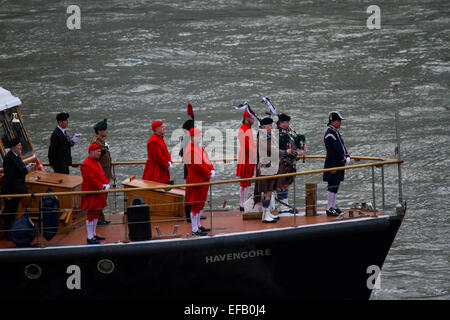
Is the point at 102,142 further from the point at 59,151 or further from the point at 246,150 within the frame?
the point at 246,150

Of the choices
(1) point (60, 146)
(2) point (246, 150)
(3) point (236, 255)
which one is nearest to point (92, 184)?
(1) point (60, 146)

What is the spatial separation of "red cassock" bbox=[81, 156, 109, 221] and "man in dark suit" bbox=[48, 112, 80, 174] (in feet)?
5.38

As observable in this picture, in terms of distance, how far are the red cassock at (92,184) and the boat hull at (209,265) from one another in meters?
0.60

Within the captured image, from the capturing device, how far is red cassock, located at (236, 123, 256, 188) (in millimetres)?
11984

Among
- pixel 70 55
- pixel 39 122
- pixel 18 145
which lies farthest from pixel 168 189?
pixel 70 55

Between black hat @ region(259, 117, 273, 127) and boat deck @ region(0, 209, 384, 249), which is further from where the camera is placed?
black hat @ region(259, 117, 273, 127)

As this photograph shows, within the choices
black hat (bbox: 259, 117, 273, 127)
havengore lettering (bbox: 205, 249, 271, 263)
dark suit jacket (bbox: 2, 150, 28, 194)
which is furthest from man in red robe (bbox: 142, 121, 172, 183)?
dark suit jacket (bbox: 2, 150, 28, 194)

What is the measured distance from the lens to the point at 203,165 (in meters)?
11.1

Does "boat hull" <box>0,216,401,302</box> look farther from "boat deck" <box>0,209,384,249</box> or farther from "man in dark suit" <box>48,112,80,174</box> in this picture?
"man in dark suit" <box>48,112,80,174</box>

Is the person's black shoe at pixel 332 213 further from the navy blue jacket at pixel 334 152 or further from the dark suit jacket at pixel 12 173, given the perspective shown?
the dark suit jacket at pixel 12 173

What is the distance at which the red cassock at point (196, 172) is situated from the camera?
11.1 m

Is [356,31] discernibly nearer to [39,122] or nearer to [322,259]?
[39,122]

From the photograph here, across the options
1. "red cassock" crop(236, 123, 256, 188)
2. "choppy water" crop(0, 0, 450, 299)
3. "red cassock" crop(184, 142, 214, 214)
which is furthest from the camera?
"choppy water" crop(0, 0, 450, 299)

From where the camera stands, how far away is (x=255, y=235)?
35.5ft
